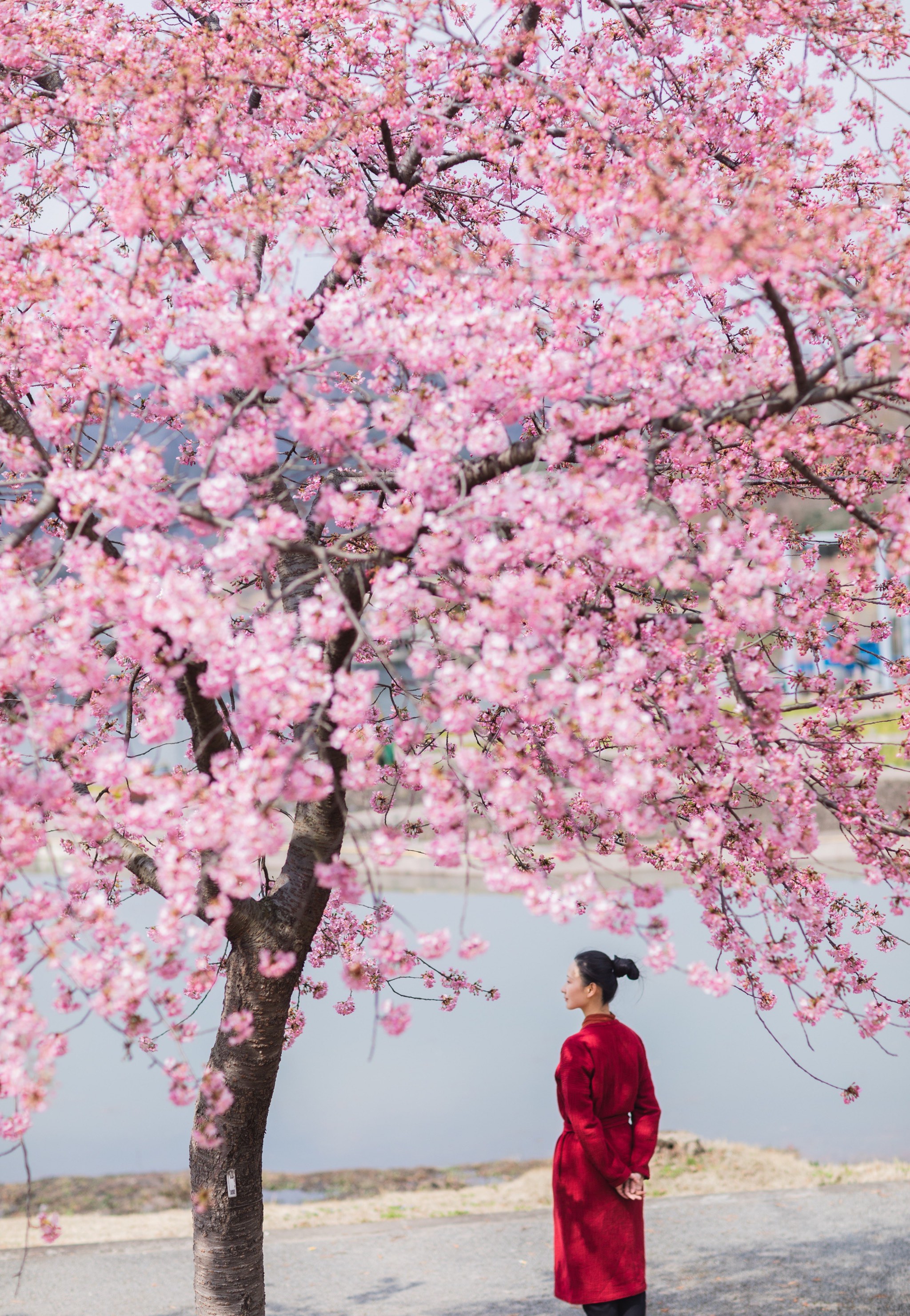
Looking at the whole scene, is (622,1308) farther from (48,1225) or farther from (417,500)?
(417,500)

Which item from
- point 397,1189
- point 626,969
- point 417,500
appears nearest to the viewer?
point 417,500

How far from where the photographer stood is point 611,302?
12.3ft

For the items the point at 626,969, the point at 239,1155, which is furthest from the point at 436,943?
the point at 239,1155

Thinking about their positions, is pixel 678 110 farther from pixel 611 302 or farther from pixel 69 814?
pixel 69 814

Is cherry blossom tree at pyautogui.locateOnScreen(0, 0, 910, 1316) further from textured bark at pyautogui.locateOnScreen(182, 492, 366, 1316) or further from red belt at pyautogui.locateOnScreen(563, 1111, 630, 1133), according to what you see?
red belt at pyautogui.locateOnScreen(563, 1111, 630, 1133)

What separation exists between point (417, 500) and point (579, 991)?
2.44 meters

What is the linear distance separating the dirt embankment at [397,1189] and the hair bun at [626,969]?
4.58m

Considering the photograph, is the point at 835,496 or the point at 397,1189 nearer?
the point at 835,496

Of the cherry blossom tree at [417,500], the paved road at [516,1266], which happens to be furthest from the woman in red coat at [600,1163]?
the paved road at [516,1266]

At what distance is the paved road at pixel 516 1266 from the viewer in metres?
6.04

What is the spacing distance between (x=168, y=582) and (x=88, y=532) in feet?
2.30

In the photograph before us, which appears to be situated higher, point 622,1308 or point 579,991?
point 579,991

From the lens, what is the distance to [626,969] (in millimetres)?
4695

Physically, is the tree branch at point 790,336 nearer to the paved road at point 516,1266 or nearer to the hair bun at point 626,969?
the hair bun at point 626,969
